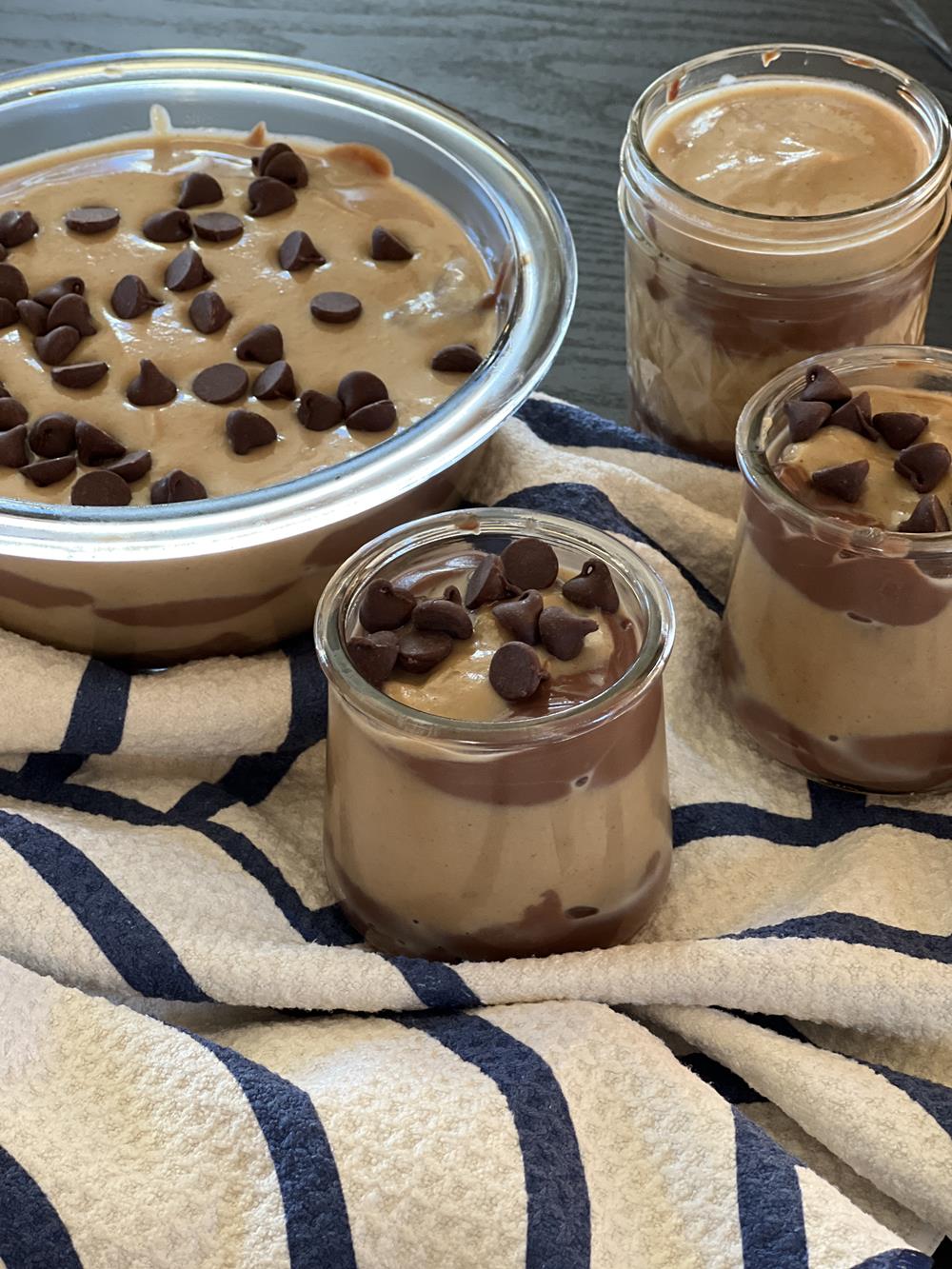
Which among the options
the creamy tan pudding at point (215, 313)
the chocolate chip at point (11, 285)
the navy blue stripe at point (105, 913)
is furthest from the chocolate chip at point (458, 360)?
the navy blue stripe at point (105, 913)

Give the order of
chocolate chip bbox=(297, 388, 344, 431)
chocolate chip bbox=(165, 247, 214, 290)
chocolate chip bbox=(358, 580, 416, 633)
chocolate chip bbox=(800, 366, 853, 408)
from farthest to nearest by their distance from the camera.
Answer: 1. chocolate chip bbox=(165, 247, 214, 290)
2. chocolate chip bbox=(297, 388, 344, 431)
3. chocolate chip bbox=(800, 366, 853, 408)
4. chocolate chip bbox=(358, 580, 416, 633)

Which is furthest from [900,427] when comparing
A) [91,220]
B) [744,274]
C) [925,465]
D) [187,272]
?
[91,220]

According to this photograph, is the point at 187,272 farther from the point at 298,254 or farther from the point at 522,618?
the point at 522,618

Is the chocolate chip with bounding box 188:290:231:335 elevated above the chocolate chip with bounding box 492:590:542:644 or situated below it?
below

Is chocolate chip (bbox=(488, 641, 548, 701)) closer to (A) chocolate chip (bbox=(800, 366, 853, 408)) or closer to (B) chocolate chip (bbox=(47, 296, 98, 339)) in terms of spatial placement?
(A) chocolate chip (bbox=(800, 366, 853, 408))

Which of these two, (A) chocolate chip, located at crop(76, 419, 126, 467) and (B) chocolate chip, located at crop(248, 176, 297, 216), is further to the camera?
(B) chocolate chip, located at crop(248, 176, 297, 216)

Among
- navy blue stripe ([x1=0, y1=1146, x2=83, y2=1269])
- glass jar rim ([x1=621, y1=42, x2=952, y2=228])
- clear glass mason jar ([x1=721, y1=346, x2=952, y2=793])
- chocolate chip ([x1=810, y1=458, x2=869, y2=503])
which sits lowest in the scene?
navy blue stripe ([x1=0, y1=1146, x2=83, y2=1269])

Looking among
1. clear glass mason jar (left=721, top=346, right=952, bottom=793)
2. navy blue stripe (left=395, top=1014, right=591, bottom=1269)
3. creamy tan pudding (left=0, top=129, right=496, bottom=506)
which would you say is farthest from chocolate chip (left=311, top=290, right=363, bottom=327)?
navy blue stripe (left=395, top=1014, right=591, bottom=1269)
